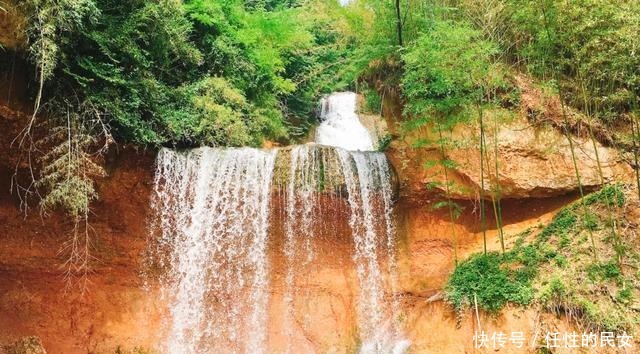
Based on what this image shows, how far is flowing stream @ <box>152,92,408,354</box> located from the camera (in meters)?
9.05

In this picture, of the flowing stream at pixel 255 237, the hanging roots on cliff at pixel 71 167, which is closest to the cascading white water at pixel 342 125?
the flowing stream at pixel 255 237

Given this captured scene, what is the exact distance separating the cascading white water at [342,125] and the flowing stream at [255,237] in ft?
18.8

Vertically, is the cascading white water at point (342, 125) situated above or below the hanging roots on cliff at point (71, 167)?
above

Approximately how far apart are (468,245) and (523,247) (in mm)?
1150

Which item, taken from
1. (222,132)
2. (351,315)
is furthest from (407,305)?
(222,132)

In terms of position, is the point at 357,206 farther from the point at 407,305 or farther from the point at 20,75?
the point at 20,75

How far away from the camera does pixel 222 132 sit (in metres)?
10.2

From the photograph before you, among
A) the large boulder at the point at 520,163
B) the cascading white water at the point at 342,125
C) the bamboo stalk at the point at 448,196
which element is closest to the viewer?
the large boulder at the point at 520,163

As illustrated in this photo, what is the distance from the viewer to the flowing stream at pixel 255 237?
905 cm

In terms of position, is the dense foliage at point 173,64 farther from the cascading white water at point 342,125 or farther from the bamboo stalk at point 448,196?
the bamboo stalk at point 448,196

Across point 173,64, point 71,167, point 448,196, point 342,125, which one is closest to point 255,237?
point 71,167

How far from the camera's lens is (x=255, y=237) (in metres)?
9.40

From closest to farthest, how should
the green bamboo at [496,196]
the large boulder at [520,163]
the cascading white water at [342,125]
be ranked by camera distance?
the green bamboo at [496,196] → the large boulder at [520,163] → the cascading white water at [342,125]

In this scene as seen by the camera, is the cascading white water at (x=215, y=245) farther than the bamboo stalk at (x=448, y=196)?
No
